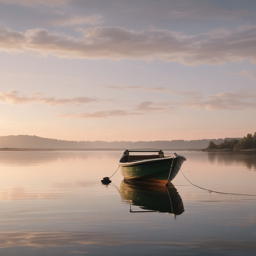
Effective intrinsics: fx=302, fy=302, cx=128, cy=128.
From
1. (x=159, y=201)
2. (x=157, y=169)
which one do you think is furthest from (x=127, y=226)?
(x=157, y=169)

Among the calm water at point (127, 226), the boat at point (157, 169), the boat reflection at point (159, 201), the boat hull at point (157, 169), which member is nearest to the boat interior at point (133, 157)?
the boat at point (157, 169)

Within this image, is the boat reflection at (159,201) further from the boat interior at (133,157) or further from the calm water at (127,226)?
the boat interior at (133,157)

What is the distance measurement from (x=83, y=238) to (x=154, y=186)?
58.1 feet

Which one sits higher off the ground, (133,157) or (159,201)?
(133,157)

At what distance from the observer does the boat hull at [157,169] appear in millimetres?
26312

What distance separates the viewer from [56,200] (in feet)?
67.0

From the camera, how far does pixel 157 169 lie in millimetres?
27047

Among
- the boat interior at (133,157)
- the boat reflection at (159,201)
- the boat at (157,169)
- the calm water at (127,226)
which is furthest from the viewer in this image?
the boat interior at (133,157)

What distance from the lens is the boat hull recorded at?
2631cm

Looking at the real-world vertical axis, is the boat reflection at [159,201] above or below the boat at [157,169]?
below

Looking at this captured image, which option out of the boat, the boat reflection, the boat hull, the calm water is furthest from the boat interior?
→ the calm water

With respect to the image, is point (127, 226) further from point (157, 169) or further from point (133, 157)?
point (133, 157)

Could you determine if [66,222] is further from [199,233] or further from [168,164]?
[168,164]

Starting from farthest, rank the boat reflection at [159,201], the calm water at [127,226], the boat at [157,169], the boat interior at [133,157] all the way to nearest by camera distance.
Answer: the boat interior at [133,157] < the boat at [157,169] < the boat reflection at [159,201] < the calm water at [127,226]
